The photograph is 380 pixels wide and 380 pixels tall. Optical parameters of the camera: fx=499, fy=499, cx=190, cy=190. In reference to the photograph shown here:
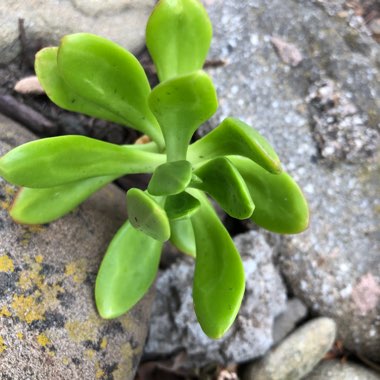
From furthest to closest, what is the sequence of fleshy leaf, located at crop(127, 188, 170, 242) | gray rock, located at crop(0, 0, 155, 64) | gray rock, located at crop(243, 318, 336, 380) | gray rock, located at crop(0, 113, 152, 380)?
gray rock, located at crop(243, 318, 336, 380)
gray rock, located at crop(0, 0, 155, 64)
gray rock, located at crop(0, 113, 152, 380)
fleshy leaf, located at crop(127, 188, 170, 242)

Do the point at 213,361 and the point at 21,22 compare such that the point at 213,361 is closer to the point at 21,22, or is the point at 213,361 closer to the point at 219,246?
the point at 219,246

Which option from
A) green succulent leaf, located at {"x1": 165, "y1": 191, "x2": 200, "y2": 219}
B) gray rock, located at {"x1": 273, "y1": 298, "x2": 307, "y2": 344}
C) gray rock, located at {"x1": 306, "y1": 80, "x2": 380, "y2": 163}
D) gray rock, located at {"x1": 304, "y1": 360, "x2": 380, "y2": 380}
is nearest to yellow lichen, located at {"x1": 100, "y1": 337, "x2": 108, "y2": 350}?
green succulent leaf, located at {"x1": 165, "y1": 191, "x2": 200, "y2": 219}

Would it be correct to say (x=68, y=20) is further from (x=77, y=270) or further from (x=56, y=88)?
(x=77, y=270)

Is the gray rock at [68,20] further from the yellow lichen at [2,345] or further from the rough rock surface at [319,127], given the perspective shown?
the yellow lichen at [2,345]

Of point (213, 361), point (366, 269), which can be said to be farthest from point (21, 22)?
point (366, 269)

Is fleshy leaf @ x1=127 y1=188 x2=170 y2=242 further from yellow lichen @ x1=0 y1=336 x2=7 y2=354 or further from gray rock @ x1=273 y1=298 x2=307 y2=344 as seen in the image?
gray rock @ x1=273 y1=298 x2=307 y2=344

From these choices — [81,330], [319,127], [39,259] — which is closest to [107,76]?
[39,259]
